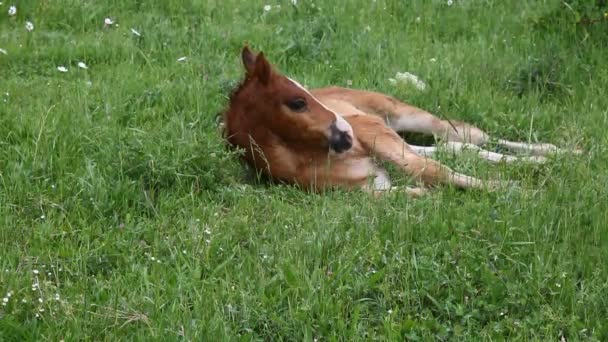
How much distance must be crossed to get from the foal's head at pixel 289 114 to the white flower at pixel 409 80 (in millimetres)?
1688

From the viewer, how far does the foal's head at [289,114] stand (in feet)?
20.8

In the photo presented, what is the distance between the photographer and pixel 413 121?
730 centimetres

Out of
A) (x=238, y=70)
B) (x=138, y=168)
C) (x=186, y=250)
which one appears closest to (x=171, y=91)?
(x=238, y=70)

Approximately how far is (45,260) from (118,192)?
2.77ft

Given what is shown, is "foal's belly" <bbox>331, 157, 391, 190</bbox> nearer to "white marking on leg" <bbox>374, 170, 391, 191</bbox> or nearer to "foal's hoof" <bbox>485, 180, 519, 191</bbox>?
"white marking on leg" <bbox>374, 170, 391, 191</bbox>

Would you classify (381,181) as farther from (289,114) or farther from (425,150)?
(425,150)

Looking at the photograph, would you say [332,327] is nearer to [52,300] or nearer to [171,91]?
[52,300]

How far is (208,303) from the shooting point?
4.62m

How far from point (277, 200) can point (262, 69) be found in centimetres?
88

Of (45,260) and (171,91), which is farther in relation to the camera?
(171,91)

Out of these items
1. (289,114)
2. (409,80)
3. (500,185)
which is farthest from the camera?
(409,80)

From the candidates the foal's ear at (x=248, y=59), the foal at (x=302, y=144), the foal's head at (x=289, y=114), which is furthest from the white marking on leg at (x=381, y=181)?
the foal's ear at (x=248, y=59)

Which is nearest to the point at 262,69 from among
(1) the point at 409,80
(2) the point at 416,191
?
(2) the point at 416,191

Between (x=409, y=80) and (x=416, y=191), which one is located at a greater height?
(x=416, y=191)
